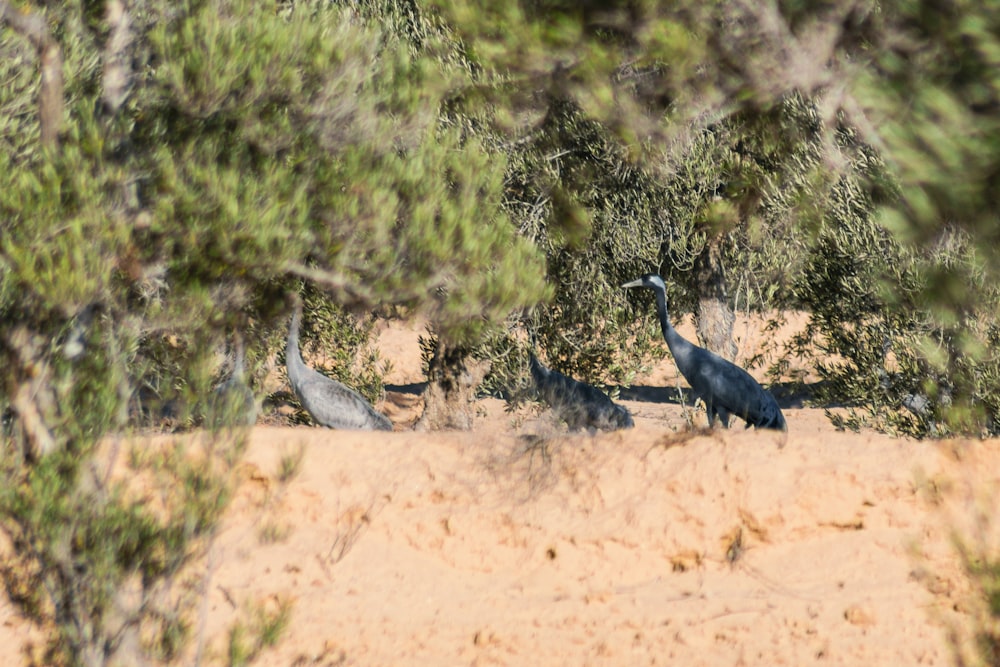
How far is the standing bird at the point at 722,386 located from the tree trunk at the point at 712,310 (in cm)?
327

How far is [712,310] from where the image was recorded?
17344mm

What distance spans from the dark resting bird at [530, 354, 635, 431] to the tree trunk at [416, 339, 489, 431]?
3.68ft

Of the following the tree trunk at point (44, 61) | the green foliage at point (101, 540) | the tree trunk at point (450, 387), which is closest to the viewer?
the green foliage at point (101, 540)

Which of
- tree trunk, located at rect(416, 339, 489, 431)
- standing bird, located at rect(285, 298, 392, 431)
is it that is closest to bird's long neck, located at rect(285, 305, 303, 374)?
standing bird, located at rect(285, 298, 392, 431)

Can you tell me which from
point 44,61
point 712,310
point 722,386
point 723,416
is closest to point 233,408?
point 44,61

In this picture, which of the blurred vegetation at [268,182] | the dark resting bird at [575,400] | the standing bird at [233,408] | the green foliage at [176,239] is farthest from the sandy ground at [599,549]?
the standing bird at [233,408]

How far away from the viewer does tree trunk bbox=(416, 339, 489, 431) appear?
48.5ft

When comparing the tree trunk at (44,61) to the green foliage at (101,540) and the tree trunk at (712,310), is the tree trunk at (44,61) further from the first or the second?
the tree trunk at (712,310)

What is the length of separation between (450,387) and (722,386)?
3.84m

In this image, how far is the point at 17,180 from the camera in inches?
287

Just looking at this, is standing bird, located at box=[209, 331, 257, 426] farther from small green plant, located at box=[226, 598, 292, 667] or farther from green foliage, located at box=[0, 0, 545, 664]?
small green plant, located at box=[226, 598, 292, 667]

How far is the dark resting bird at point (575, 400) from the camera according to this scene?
1377 centimetres

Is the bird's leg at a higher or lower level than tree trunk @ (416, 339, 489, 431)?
higher

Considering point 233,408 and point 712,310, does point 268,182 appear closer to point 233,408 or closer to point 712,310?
point 233,408
